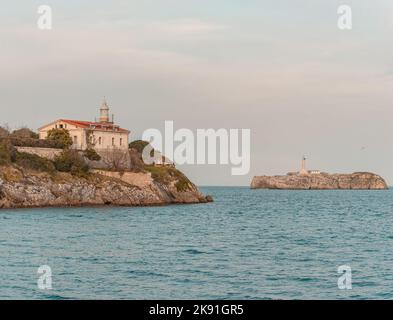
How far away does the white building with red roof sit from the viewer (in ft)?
403

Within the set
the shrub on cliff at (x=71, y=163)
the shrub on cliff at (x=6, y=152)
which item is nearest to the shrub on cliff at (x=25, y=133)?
the shrub on cliff at (x=71, y=163)

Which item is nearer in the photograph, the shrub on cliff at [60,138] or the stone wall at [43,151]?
the stone wall at [43,151]

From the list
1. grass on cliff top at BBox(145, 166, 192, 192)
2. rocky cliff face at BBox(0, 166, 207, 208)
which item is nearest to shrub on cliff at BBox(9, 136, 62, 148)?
rocky cliff face at BBox(0, 166, 207, 208)

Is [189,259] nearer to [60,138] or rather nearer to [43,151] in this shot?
[43,151]

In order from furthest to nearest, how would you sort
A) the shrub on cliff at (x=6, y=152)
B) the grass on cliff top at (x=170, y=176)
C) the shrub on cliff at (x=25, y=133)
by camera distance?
the shrub on cliff at (x=25, y=133) → the grass on cliff top at (x=170, y=176) → the shrub on cliff at (x=6, y=152)

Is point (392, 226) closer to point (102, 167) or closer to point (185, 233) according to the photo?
point (185, 233)

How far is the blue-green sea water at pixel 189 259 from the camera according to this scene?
101 ft

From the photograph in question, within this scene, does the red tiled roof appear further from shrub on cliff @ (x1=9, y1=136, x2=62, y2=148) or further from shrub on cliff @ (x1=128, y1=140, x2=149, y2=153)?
shrub on cliff @ (x1=128, y1=140, x2=149, y2=153)

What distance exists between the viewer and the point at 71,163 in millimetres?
108188

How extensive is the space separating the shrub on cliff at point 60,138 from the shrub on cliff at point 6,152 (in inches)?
547

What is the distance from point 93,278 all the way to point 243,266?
967 cm

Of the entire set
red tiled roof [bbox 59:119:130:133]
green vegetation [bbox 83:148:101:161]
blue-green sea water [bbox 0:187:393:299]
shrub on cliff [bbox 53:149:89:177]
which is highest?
red tiled roof [bbox 59:119:130:133]

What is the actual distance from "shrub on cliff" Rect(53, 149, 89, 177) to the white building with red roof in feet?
40.0

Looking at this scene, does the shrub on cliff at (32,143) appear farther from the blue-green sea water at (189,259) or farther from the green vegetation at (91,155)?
the blue-green sea water at (189,259)
